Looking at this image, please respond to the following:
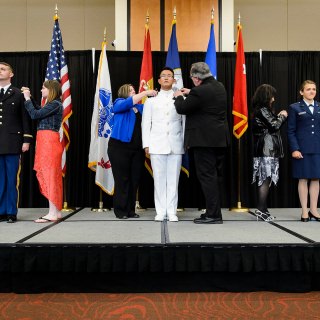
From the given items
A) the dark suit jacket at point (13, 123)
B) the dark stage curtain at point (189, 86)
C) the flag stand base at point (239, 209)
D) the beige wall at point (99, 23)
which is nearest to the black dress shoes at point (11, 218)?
the dark suit jacket at point (13, 123)

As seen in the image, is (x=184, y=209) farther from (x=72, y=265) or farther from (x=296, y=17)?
(x=296, y=17)

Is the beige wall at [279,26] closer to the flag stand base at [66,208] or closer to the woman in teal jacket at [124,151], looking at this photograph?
the woman in teal jacket at [124,151]

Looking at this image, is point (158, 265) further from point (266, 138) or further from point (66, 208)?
point (66, 208)

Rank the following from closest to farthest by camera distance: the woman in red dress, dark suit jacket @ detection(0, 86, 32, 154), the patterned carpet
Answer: the patterned carpet, the woman in red dress, dark suit jacket @ detection(0, 86, 32, 154)

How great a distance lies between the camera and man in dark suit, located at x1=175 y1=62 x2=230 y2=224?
11.1 feet

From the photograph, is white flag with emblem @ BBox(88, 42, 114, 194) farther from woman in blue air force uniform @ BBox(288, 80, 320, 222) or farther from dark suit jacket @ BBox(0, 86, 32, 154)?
woman in blue air force uniform @ BBox(288, 80, 320, 222)

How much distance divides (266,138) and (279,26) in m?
3.41

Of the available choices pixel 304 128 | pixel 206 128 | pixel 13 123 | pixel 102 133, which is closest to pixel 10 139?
pixel 13 123

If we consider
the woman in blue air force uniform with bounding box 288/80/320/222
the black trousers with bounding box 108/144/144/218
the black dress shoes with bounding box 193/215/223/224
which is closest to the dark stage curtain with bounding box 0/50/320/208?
the black trousers with bounding box 108/144/144/218

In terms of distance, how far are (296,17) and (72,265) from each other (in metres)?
5.52

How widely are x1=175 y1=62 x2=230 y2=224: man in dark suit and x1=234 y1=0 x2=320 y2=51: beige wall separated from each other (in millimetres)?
3237

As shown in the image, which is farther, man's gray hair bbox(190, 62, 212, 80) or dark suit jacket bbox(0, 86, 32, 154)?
dark suit jacket bbox(0, 86, 32, 154)

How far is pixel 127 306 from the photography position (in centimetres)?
221

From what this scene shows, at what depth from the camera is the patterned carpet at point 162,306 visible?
204cm
